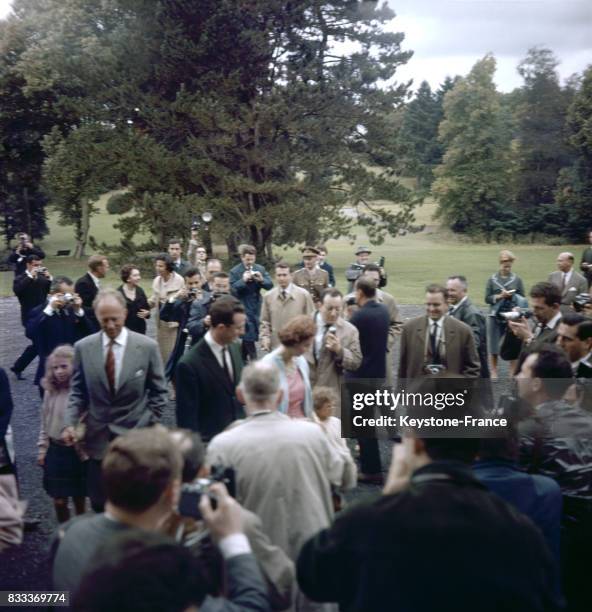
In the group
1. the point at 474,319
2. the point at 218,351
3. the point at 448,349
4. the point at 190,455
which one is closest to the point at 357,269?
the point at 474,319

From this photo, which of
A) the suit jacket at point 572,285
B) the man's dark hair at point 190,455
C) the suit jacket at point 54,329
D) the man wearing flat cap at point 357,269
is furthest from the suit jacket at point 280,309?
the man's dark hair at point 190,455

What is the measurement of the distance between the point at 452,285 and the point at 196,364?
4197 millimetres

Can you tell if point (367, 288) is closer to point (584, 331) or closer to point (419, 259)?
point (584, 331)

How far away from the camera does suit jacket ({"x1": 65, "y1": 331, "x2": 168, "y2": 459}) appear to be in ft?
14.9

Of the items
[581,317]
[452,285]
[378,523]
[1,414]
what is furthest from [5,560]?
[452,285]

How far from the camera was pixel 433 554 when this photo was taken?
1.89 metres

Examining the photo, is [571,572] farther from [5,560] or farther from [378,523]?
[5,560]

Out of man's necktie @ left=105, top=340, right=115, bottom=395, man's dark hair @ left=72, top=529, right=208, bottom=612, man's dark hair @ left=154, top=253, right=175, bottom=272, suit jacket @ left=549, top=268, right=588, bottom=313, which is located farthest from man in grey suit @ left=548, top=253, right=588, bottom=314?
man's dark hair @ left=72, top=529, right=208, bottom=612

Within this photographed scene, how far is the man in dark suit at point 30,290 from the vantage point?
10.1m

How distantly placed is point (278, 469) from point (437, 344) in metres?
3.77

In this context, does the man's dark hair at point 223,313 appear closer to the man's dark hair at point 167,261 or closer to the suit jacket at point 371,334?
the suit jacket at point 371,334

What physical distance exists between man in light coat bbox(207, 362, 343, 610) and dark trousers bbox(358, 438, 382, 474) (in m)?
2.98

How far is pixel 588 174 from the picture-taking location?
4662cm

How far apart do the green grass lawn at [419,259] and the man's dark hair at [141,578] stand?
1839cm
